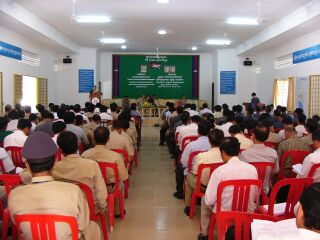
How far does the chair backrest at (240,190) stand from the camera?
9.71 ft

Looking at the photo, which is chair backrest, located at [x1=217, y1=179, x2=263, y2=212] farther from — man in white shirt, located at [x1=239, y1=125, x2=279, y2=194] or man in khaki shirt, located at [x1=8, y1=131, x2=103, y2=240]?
man in khaki shirt, located at [x1=8, y1=131, x2=103, y2=240]

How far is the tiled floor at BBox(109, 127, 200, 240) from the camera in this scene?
12.5 feet

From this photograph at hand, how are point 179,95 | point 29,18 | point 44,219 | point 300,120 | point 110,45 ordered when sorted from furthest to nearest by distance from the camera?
point 179,95
point 110,45
point 29,18
point 300,120
point 44,219

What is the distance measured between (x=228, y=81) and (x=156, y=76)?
352 cm

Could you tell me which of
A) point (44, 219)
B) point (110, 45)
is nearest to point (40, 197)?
point (44, 219)

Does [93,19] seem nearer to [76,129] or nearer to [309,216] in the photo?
[76,129]

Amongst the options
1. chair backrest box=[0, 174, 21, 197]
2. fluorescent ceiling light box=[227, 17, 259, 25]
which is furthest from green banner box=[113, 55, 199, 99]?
chair backrest box=[0, 174, 21, 197]

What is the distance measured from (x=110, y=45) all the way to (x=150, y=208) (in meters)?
11.4

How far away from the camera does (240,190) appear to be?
9.91 ft

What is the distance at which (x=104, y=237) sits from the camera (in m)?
3.51

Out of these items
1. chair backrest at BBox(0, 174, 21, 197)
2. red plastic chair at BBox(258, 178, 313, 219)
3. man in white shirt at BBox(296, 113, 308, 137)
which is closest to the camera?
red plastic chair at BBox(258, 178, 313, 219)

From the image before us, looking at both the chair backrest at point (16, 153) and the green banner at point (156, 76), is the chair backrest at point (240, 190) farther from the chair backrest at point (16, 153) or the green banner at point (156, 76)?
the green banner at point (156, 76)

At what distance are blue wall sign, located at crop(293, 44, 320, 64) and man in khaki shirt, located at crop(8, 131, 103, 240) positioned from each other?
334 inches

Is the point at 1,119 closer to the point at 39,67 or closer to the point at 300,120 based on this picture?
the point at 300,120
